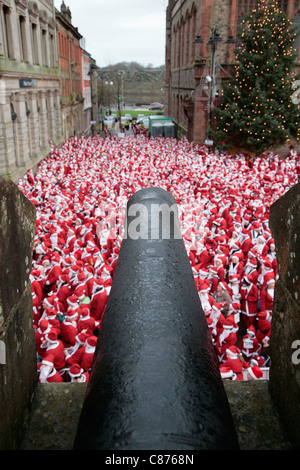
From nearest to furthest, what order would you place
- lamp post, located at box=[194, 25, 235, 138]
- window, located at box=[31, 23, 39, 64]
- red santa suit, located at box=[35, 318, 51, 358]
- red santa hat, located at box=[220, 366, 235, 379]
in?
red santa hat, located at box=[220, 366, 235, 379] → red santa suit, located at box=[35, 318, 51, 358] → lamp post, located at box=[194, 25, 235, 138] → window, located at box=[31, 23, 39, 64]

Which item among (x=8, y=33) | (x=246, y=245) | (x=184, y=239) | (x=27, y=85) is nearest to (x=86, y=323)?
(x=184, y=239)

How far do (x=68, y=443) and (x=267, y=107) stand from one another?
89.1 feet

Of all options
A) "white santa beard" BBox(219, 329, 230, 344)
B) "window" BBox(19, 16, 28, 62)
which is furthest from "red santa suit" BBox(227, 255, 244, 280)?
"window" BBox(19, 16, 28, 62)

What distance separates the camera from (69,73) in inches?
1597

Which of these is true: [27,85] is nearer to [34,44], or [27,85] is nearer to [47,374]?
[34,44]

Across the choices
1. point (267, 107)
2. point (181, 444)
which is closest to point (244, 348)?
point (181, 444)

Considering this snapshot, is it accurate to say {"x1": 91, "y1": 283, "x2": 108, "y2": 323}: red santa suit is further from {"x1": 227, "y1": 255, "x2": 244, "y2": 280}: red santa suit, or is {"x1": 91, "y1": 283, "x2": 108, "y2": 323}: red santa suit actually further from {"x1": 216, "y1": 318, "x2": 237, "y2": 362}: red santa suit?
{"x1": 227, "y1": 255, "x2": 244, "y2": 280}: red santa suit

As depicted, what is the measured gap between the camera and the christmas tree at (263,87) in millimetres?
25186

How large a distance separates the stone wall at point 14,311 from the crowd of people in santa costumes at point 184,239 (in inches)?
148

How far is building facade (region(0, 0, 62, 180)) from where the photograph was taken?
18531 mm

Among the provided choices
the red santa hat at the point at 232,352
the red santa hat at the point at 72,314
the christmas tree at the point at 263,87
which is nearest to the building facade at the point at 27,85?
the christmas tree at the point at 263,87

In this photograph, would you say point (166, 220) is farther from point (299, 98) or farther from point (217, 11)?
point (217, 11)

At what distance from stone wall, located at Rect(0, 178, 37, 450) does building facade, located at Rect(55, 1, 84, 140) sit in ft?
115

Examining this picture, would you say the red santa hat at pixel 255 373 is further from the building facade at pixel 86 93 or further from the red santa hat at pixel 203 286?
the building facade at pixel 86 93
